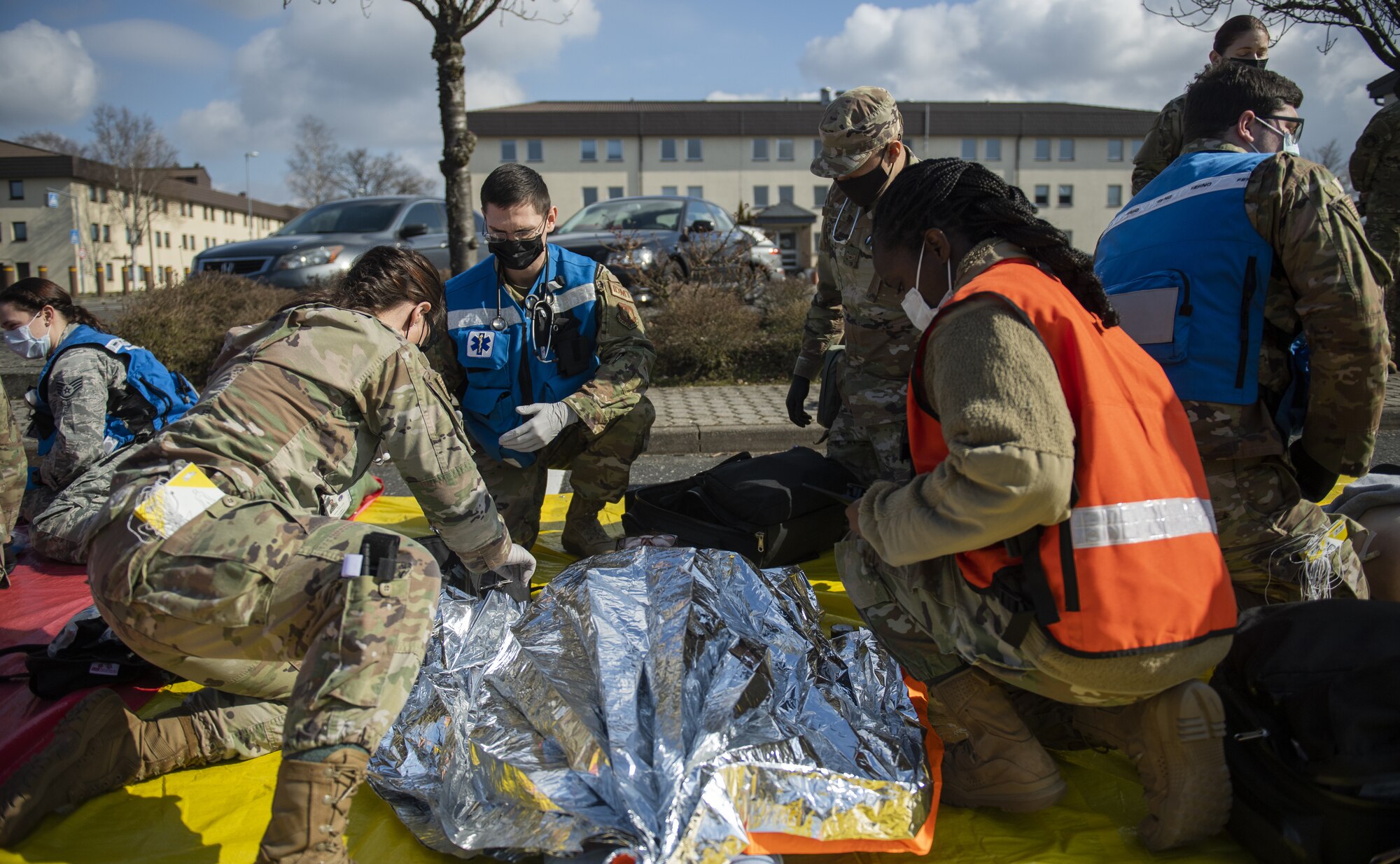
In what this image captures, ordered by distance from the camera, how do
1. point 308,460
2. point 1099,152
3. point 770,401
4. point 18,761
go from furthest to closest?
1. point 1099,152
2. point 770,401
3. point 18,761
4. point 308,460

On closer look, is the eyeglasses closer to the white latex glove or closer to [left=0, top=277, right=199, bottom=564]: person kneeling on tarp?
the white latex glove

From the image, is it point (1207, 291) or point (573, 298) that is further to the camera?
point (573, 298)

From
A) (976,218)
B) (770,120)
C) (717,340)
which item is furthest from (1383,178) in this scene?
(770,120)

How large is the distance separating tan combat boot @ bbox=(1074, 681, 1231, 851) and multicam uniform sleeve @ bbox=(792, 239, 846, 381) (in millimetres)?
2367

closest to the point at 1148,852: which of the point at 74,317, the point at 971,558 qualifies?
the point at 971,558

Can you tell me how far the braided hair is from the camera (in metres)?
1.81

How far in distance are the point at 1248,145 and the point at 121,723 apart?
323cm

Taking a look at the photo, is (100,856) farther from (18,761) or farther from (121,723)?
(18,761)

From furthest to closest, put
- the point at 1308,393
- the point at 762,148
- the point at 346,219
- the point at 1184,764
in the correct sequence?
1. the point at 762,148
2. the point at 346,219
3. the point at 1308,393
4. the point at 1184,764

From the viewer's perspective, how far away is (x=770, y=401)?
710cm

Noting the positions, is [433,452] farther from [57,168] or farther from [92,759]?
[57,168]

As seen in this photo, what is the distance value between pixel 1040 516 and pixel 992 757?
27.0 inches

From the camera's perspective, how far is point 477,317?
3.65 metres

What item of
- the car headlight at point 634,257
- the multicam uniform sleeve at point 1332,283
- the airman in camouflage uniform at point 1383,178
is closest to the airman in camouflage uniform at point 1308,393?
the multicam uniform sleeve at point 1332,283
